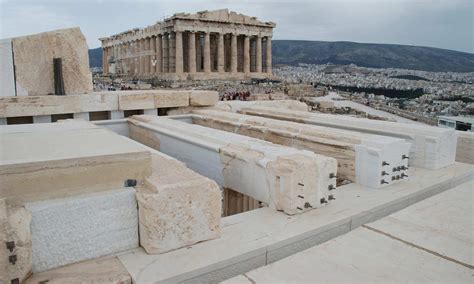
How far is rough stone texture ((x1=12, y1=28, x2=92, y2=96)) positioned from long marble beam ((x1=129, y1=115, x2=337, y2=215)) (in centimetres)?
269

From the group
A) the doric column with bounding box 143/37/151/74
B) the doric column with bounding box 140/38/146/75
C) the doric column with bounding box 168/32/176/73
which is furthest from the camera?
the doric column with bounding box 140/38/146/75

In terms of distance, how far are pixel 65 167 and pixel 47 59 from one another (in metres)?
4.42

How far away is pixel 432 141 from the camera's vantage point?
4547mm

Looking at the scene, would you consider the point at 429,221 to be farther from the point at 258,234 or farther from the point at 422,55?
the point at 422,55

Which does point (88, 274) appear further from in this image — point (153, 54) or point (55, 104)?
point (153, 54)

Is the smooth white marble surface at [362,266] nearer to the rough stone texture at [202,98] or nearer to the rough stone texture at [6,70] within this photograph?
the rough stone texture at [202,98]

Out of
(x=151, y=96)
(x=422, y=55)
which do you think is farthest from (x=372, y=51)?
(x=151, y=96)

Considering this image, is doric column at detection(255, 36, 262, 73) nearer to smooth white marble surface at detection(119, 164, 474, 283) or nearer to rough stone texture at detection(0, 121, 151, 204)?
smooth white marble surface at detection(119, 164, 474, 283)

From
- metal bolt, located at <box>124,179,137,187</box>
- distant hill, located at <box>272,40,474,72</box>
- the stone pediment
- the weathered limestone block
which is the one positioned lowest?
metal bolt, located at <box>124,179,137,187</box>

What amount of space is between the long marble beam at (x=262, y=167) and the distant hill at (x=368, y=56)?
157 metres

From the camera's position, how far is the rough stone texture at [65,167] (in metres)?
2.31

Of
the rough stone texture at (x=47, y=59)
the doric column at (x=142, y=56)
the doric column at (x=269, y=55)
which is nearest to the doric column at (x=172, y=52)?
the doric column at (x=142, y=56)

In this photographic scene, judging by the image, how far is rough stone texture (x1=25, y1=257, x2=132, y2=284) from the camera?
7.31 ft

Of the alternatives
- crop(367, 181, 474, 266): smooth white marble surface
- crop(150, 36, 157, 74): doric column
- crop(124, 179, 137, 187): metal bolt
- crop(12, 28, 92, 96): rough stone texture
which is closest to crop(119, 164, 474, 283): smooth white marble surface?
crop(367, 181, 474, 266): smooth white marble surface
